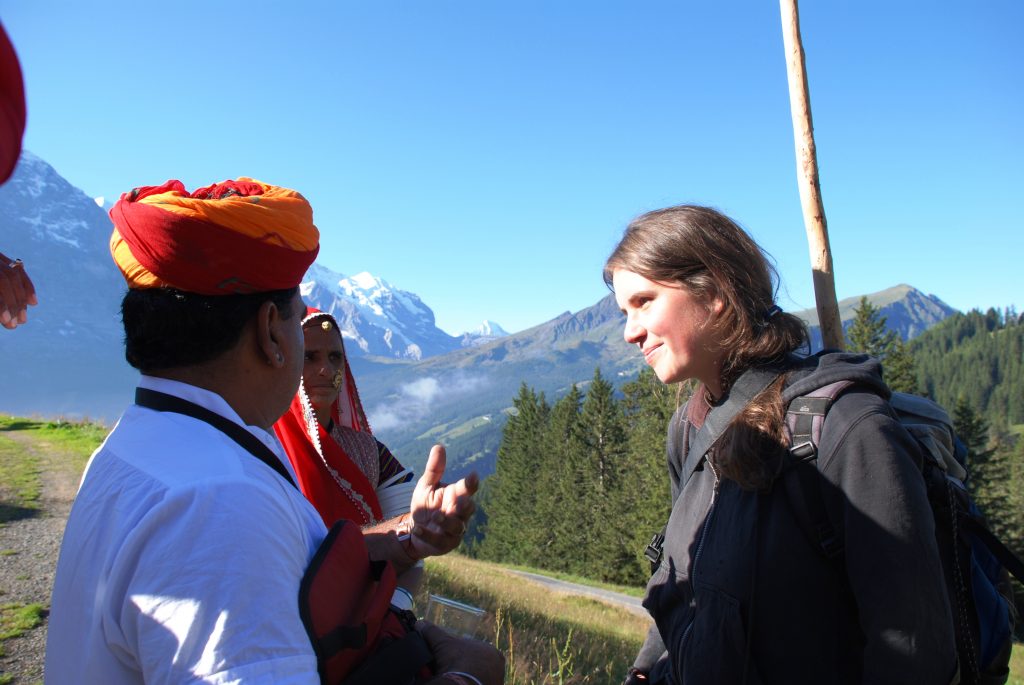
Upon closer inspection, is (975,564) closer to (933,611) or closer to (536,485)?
(933,611)

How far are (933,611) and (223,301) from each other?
204cm

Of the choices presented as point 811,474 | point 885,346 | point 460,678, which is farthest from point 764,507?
point 885,346

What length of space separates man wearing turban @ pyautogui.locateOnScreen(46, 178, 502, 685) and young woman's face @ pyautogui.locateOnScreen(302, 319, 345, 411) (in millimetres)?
1743

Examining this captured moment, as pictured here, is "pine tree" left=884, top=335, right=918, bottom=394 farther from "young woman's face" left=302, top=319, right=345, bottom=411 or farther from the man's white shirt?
the man's white shirt

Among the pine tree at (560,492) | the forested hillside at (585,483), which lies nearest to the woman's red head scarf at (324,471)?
the forested hillside at (585,483)

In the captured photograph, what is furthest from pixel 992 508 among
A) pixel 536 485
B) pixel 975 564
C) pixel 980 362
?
pixel 980 362

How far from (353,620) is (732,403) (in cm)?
152

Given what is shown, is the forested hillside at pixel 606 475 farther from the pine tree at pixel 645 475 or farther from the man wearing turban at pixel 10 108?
the man wearing turban at pixel 10 108

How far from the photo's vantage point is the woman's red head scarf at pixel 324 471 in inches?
115

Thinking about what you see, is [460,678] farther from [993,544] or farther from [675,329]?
[993,544]

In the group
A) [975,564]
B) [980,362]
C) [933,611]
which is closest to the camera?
[933,611]

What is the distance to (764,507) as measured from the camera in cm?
198

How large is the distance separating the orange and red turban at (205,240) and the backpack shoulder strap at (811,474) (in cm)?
153

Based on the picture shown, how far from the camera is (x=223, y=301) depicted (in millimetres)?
1420
